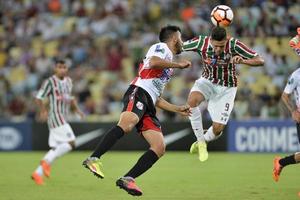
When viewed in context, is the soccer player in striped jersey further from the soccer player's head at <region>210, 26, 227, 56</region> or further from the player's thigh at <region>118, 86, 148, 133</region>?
the player's thigh at <region>118, 86, 148, 133</region>

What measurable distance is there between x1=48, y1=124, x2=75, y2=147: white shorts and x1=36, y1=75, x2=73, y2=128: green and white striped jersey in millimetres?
86

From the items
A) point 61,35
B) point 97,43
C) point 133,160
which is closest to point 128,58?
point 97,43

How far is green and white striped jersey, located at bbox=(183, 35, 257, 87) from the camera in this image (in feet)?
35.1

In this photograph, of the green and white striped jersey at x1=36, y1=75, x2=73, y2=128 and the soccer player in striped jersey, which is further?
the green and white striped jersey at x1=36, y1=75, x2=73, y2=128

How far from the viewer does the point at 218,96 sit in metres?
11.6

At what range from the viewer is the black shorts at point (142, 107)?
29.6 ft

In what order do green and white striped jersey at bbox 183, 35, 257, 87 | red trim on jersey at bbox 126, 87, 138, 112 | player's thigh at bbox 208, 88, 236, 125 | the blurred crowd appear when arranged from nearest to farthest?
red trim on jersey at bbox 126, 87, 138, 112
green and white striped jersey at bbox 183, 35, 257, 87
player's thigh at bbox 208, 88, 236, 125
the blurred crowd

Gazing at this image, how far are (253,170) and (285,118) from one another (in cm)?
556

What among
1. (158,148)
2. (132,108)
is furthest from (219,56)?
(158,148)

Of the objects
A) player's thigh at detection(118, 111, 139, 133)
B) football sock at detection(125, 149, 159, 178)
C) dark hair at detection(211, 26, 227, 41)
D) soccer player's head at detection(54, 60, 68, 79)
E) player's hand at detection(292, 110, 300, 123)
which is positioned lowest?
football sock at detection(125, 149, 159, 178)

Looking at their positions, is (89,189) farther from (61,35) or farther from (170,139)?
(61,35)

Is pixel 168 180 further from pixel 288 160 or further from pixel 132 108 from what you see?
pixel 132 108

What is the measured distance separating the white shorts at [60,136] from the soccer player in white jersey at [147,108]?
4.03 meters

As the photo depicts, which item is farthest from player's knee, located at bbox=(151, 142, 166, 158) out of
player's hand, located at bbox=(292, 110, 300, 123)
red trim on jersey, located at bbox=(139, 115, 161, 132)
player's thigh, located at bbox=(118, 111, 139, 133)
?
player's hand, located at bbox=(292, 110, 300, 123)
